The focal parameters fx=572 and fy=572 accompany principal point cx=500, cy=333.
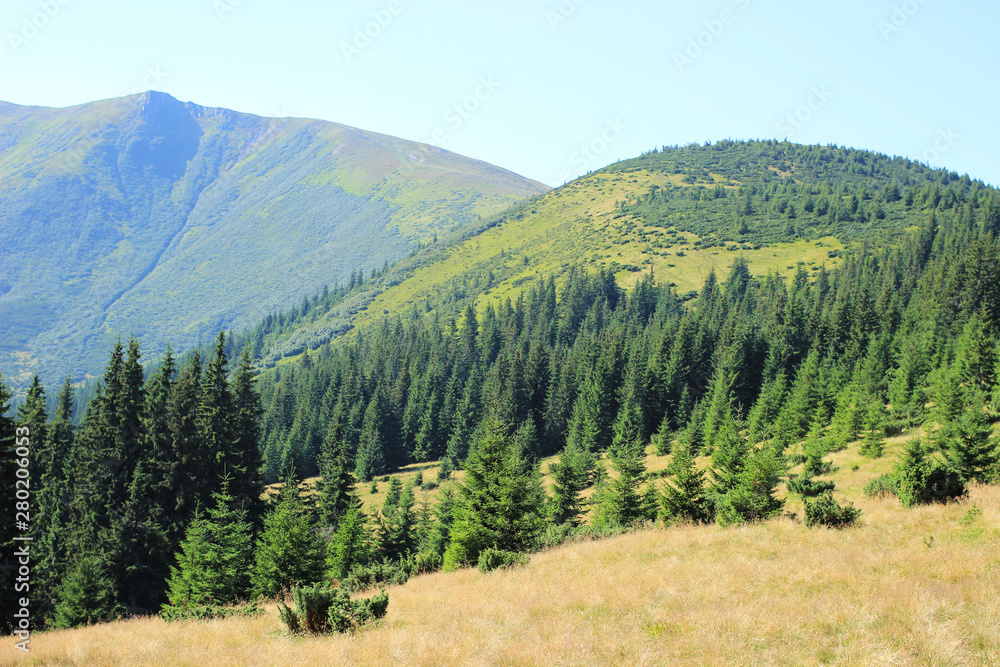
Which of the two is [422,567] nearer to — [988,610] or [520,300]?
[988,610]

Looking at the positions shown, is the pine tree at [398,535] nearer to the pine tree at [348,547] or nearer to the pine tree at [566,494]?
the pine tree at [348,547]

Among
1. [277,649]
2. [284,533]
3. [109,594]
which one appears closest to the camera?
[277,649]

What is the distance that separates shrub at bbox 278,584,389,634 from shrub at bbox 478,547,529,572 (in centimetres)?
734

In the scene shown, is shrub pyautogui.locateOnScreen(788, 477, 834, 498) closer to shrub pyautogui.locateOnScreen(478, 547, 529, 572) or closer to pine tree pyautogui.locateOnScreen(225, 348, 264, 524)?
shrub pyautogui.locateOnScreen(478, 547, 529, 572)

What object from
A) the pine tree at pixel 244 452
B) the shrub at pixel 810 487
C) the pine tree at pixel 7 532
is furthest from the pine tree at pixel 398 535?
the shrub at pixel 810 487

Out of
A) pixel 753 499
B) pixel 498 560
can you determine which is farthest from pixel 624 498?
pixel 498 560

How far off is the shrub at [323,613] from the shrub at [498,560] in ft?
24.1

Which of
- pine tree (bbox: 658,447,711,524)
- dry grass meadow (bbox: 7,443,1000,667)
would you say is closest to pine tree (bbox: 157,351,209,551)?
dry grass meadow (bbox: 7,443,1000,667)

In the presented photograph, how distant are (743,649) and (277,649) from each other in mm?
8961

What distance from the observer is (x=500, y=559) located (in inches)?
813

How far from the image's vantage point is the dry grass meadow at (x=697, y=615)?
9.58 m

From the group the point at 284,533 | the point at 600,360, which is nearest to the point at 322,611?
the point at 284,533

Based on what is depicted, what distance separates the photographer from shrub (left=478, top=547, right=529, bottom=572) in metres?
20.3

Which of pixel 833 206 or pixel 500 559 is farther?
pixel 833 206
